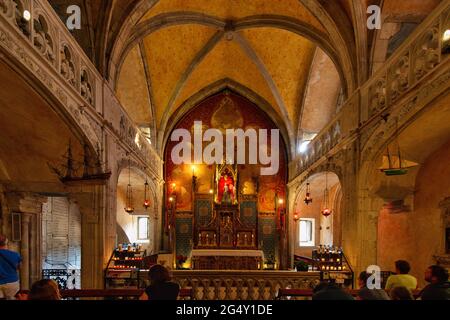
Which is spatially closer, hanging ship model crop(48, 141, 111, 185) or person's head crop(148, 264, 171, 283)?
person's head crop(148, 264, 171, 283)

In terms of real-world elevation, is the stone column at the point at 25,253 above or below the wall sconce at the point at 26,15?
below

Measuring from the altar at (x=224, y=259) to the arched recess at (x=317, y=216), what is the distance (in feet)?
10.4

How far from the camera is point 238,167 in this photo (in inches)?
795

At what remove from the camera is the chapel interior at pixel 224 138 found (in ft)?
25.5

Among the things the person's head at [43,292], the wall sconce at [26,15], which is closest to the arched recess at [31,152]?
the wall sconce at [26,15]

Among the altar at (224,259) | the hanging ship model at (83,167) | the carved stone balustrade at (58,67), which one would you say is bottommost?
the altar at (224,259)

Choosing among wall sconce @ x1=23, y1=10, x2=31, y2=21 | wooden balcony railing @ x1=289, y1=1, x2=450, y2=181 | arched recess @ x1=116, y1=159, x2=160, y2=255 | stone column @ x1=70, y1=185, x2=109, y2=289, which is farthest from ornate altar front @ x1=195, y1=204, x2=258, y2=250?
wall sconce @ x1=23, y1=10, x2=31, y2=21

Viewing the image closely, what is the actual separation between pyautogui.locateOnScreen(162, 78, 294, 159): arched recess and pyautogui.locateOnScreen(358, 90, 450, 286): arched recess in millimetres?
9416

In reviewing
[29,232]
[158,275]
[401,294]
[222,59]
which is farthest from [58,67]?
[222,59]

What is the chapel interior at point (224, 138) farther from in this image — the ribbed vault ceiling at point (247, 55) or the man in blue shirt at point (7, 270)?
the man in blue shirt at point (7, 270)

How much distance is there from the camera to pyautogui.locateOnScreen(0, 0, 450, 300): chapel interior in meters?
7.78

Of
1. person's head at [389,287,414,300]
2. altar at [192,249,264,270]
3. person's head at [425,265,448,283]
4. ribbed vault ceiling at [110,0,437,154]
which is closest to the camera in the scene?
person's head at [389,287,414,300]

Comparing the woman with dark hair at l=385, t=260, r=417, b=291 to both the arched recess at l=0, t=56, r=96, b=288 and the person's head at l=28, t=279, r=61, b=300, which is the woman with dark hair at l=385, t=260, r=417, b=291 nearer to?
the person's head at l=28, t=279, r=61, b=300
